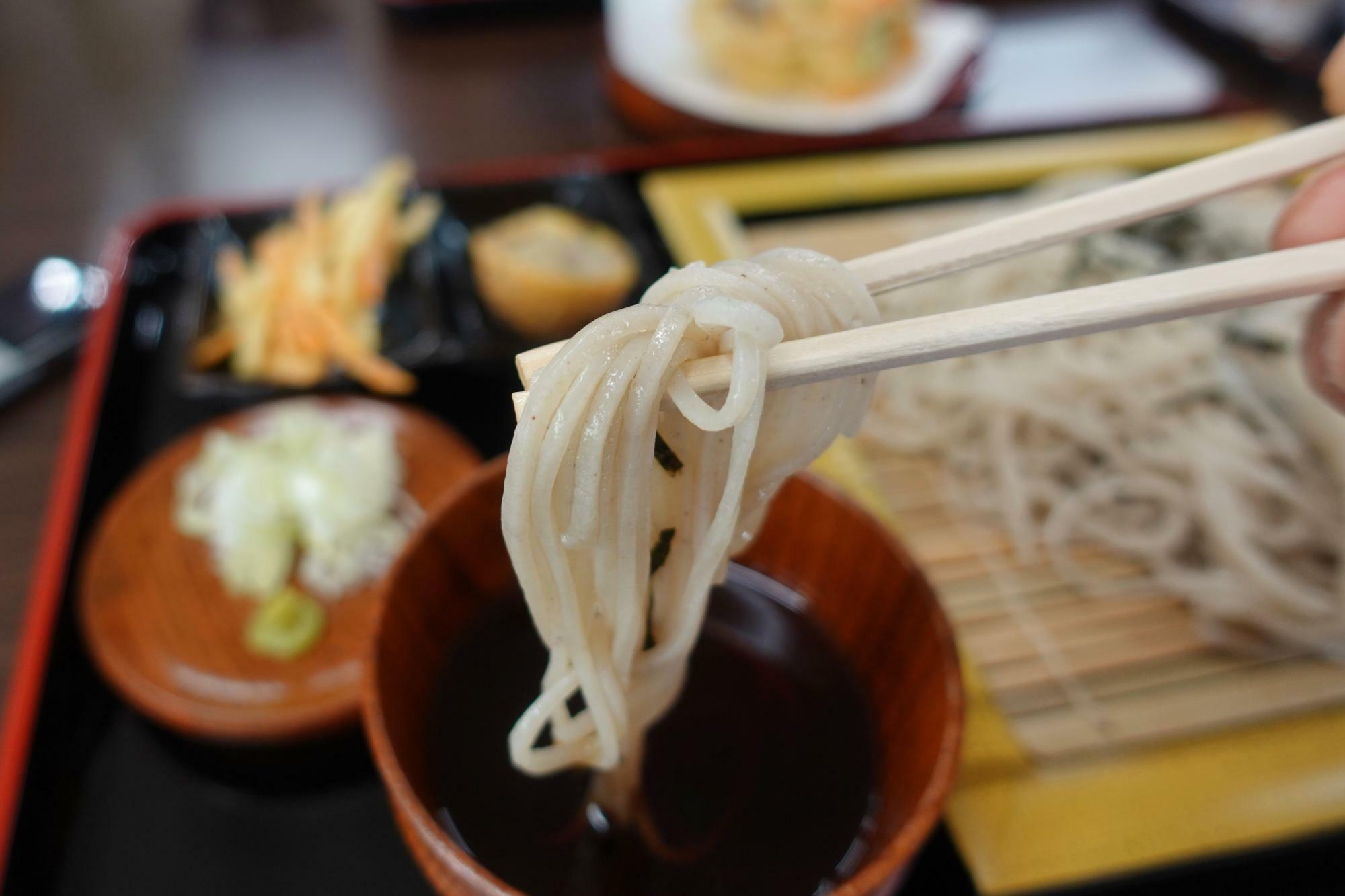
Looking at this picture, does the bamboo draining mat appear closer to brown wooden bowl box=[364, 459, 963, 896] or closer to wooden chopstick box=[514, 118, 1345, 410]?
brown wooden bowl box=[364, 459, 963, 896]

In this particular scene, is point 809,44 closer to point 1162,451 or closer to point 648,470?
point 1162,451

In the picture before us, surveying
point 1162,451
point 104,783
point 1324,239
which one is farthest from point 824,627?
point 104,783

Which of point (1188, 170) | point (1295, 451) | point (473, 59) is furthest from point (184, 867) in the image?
point (473, 59)

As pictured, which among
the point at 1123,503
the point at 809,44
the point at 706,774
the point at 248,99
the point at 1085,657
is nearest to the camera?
the point at 706,774

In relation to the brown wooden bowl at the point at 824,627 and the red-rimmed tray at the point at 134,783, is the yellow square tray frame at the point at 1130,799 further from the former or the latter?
the brown wooden bowl at the point at 824,627

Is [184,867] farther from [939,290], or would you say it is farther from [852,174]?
[852,174]
